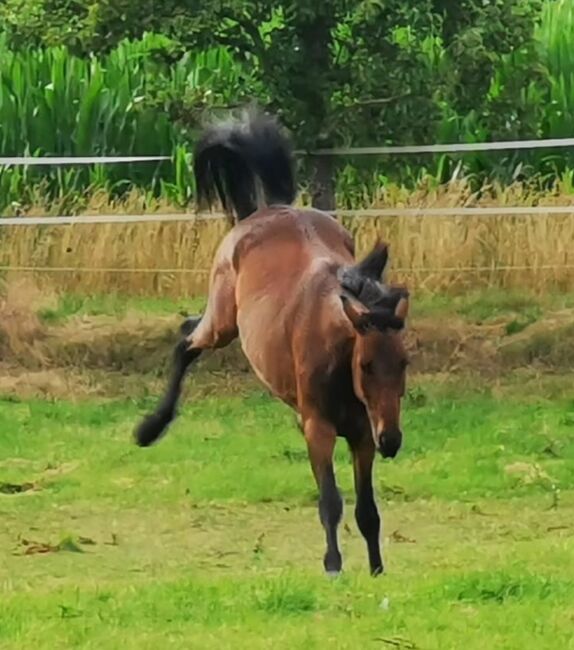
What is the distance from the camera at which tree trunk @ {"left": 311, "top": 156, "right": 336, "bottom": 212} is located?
14.9m

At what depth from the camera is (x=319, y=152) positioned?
14.7m

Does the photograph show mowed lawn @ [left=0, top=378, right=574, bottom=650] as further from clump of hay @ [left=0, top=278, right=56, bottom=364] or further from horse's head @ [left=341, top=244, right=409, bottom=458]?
clump of hay @ [left=0, top=278, right=56, bottom=364]

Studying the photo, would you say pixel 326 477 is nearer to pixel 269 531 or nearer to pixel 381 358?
pixel 381 358

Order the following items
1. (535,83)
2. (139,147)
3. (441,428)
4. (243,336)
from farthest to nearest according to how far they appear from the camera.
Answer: (139,147) → (535,83) → (441,428) → (243,336)

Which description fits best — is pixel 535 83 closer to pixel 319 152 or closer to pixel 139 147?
pixel 319 152

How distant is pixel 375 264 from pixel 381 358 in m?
0.59

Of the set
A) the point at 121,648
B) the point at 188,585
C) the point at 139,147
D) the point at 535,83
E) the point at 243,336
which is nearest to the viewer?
the point at 121,648

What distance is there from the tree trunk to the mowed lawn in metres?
1.84

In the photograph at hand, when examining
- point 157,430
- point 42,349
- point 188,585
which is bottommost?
point 42,349

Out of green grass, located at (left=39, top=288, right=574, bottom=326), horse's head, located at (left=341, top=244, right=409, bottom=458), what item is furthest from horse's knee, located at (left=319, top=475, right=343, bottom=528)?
green grass, located at (left=39, top=288, right=574, bottom=326)

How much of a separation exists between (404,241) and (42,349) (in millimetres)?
2940

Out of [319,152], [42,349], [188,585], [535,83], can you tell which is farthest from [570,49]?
[188,585]

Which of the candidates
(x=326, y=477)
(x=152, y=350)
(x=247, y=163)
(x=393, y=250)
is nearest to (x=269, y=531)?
(x=247, y=163)

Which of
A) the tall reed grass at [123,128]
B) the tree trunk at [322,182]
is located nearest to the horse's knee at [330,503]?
the tree trunk at [322,182]
